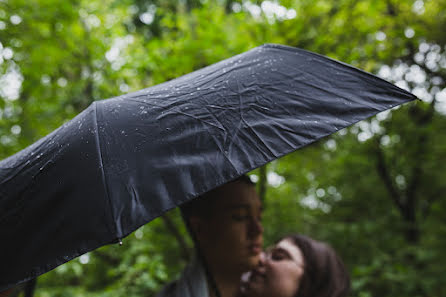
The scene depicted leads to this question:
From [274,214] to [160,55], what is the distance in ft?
8.15

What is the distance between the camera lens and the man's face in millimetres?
1650

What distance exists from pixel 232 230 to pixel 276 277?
0.35 metres

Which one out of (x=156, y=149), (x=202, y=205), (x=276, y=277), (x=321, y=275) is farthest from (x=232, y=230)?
(x=156, y=149)

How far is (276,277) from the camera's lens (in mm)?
1739

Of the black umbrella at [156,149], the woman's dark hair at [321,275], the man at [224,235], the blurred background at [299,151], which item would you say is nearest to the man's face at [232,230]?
the man at [224,235]

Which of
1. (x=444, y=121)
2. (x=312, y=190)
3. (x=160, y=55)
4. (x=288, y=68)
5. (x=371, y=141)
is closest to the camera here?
(x=288, y=68)

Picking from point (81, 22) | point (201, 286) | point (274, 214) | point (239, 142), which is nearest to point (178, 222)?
point (274, 214)

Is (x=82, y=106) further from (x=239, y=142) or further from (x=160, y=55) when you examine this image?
(x=239, y=142)

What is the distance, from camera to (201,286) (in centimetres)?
162

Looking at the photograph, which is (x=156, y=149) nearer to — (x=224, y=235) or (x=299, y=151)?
(x=224, y=235)

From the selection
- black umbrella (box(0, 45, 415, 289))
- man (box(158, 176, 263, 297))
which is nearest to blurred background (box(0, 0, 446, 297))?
man (box(158, 176, 263, 297))

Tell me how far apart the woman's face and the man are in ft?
0.23

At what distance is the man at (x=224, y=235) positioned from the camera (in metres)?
1.65

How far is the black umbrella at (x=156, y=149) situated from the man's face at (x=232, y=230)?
1.98 feet
